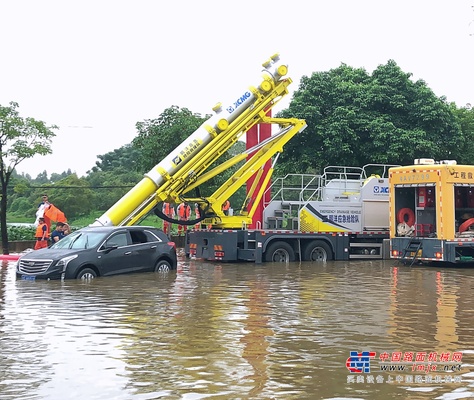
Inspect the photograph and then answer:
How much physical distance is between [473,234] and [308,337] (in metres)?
15.0

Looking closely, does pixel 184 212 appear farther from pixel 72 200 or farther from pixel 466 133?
pixel 72 200

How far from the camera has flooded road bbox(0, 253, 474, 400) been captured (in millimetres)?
7340

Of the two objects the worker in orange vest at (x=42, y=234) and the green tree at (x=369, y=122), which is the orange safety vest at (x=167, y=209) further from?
the green tree at (x=369, y=122)

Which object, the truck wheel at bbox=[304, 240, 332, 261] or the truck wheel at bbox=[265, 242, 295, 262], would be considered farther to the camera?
the truck wheel at bbox=[304, 240, 332, 261]

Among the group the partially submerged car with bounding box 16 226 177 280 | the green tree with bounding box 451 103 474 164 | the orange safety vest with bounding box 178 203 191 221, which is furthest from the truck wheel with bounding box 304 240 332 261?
the green tree with bounding box 451 103 474 164

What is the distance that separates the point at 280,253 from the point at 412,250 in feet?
14.4

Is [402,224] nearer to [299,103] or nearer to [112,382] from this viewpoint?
[299,103]

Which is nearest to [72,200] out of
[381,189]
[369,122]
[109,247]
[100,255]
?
[369,122]

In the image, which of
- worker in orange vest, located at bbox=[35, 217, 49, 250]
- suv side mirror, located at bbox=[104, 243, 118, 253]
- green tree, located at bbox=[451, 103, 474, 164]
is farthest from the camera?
green tree, located at bbox=[451, 103, 474, 164]

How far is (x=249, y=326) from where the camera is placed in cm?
1092

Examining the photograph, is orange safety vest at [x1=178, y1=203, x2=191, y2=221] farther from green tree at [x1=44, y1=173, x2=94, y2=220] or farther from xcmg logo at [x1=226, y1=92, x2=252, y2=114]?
green tree at [x1=44, y1=173, x2=94, y2=220]

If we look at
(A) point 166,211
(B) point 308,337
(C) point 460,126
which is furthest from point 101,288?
(C) point 460,126

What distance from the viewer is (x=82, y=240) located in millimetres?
17984

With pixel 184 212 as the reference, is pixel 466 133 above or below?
above
